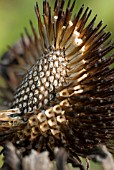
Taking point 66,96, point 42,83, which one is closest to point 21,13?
point 42,83

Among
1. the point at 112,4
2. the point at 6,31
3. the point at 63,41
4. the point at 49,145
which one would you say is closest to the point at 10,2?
the point at 6,31

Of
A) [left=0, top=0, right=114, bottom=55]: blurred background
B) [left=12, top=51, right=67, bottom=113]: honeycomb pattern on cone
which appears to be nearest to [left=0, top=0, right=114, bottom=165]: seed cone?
[left=12, top=51, right=67, bottom=113]: honeycomb pattern on cone

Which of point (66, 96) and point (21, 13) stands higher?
point (21, 13)

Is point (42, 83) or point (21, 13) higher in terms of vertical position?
point (21, 13)

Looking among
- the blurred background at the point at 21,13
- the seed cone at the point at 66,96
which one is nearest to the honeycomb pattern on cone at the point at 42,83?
the seed cone at the point at 66,96

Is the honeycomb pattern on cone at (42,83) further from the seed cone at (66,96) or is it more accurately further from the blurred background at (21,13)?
the blurred background at (21,13)

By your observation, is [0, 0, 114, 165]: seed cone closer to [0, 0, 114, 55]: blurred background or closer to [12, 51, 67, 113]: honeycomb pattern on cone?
[12, 51, 67, 113]: honeycomb pattern on cone

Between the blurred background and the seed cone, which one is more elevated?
the blurred background

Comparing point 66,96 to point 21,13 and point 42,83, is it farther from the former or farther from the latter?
point 21,13

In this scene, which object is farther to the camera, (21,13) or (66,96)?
(21,13)
